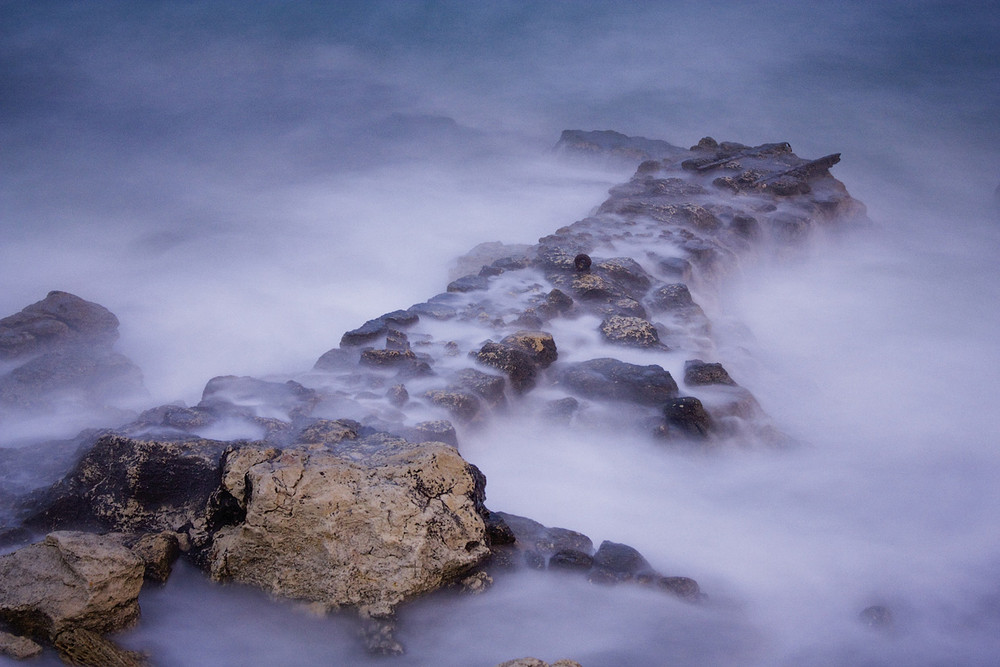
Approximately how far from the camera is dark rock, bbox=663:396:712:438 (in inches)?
182

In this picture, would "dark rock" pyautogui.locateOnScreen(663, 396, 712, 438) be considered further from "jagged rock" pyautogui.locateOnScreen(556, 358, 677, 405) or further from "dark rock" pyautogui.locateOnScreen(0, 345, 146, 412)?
"dark rock" pyautogui.locateOnScreen(0, 345, 146, 412)

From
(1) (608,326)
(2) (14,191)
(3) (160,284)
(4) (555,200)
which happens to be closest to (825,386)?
(1) (608,326)

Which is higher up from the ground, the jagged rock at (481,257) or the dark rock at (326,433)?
the jagged rock at (481,257)

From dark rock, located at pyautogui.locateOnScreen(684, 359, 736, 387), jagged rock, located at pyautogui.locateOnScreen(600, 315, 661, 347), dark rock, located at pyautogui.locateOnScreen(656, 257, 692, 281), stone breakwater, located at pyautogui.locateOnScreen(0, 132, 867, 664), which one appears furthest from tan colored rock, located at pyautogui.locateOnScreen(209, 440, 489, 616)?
dark rock, located at pyautogui.locateOnScreen(656, 257, 692, 281)

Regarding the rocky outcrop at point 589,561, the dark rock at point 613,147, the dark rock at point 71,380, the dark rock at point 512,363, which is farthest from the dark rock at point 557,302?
the dark rock at point 613,147

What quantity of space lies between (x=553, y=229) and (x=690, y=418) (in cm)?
572

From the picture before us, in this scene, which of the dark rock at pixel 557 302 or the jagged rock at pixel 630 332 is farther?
the dark rock at pixel 557 302

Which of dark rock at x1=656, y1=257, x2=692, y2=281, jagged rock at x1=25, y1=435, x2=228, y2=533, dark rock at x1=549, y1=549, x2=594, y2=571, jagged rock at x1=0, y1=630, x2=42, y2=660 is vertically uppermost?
dark rock at x1=656, y1=257, x2=692, y2=281

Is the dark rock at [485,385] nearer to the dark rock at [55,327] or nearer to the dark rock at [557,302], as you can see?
the dark rock at [557,302]

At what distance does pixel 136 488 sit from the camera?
10.1 ft

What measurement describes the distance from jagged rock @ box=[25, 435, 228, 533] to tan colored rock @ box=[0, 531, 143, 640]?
1.62ft

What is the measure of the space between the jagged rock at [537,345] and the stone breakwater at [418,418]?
17 millimetres

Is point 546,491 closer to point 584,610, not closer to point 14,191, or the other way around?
point 584,610

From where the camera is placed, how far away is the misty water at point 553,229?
3.00m
